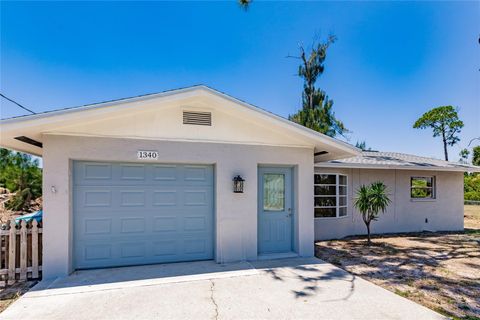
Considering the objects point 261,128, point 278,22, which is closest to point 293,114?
point 278,22

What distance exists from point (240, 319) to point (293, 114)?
673 inches

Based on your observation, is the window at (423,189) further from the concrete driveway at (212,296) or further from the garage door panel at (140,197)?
the garage door panel at (140,197)

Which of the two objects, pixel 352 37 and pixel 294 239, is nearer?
pixel 294 239

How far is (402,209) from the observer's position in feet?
35.6

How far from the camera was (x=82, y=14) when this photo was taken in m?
9.69

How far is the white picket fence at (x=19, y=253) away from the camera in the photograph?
16.5ft

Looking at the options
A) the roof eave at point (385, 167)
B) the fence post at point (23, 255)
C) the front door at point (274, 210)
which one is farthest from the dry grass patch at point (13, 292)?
the roof eave at point (385, 167)

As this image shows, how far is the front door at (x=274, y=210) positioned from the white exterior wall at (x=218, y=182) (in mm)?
237

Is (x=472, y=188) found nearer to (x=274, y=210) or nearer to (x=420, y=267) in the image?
(x=420, y=267)

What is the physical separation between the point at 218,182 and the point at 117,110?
2623 mm

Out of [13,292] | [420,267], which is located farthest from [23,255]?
[420,267]

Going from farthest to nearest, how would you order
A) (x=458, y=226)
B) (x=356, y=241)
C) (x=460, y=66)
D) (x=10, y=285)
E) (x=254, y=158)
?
1. (x=460, y=66)
2. (x=458, y=226)
3. (x=356, y=241)
4. (x=254, y=158)
5. (x=10, y=285)

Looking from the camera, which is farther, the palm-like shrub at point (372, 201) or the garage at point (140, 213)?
the palm-like shrub at point (372, 201)

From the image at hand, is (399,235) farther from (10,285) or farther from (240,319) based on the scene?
(10,285)
